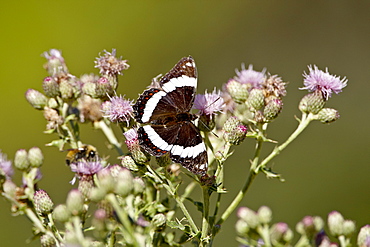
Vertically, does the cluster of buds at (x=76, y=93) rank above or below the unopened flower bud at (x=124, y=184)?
above

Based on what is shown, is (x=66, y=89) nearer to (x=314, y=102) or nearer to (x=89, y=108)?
(x=89, y=108)

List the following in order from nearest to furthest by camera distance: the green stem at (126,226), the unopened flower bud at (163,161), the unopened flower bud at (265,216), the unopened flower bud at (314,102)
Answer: the green stem at (126,226) < the unopened flower bud at (265,216) < the unopened flower bud at (163,161) < the unopened flower bud at (314,102)

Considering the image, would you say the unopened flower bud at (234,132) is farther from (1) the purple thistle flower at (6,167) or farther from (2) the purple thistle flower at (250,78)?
(1) the purple thistle flower at (6,167)

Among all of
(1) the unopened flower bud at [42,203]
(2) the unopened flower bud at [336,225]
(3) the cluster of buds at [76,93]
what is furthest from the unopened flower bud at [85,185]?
(2) the unopened flower bud at [336,225]

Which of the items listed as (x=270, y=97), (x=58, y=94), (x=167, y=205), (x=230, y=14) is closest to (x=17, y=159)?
(x=58, y=94)

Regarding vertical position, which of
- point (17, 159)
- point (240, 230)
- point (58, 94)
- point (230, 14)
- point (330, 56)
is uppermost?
point (230, 14)

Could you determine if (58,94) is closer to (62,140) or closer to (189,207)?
(62,140)

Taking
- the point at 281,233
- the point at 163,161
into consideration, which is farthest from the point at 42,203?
the point at 281,233
